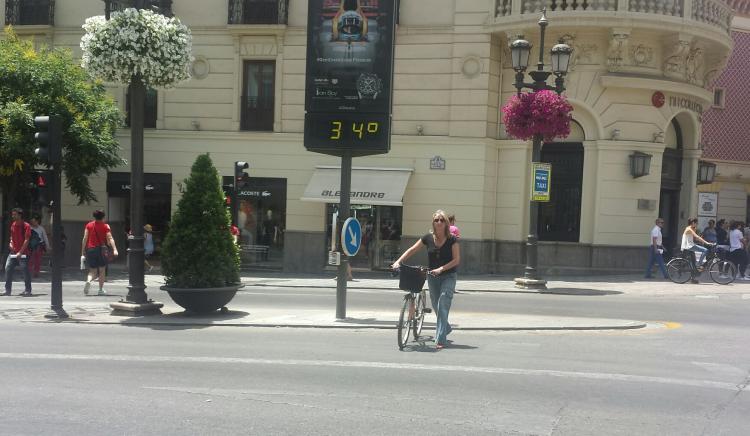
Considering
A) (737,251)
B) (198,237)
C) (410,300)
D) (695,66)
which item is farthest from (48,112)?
(737,251)

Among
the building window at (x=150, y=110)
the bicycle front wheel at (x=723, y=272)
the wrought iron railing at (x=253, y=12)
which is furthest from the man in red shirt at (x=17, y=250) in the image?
the bicycle front wheel at (x=723, y=272)

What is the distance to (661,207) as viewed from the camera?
968 inches

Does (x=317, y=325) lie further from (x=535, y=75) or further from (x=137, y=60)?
(x=535, y=75)

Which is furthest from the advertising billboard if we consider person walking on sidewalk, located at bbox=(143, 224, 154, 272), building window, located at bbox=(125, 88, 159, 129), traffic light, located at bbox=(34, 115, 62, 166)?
building window, located at bbox=(125, 88, 159, 129)

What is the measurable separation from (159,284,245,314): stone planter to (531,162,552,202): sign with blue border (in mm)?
8418

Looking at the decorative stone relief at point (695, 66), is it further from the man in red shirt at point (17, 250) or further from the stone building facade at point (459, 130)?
the man in red shirt at point (17, 250)

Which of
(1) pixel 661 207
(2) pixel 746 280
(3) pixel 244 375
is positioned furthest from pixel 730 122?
A: (3) pixel 244 375

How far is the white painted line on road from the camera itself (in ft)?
28.0

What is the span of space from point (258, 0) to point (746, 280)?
645 inches

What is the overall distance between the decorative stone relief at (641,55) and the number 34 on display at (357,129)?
12.5 metres

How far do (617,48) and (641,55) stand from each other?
3.16 ft

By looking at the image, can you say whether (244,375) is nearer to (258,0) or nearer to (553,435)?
(553,435)

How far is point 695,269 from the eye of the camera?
20.6m

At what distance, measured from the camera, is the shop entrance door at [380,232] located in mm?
23844
